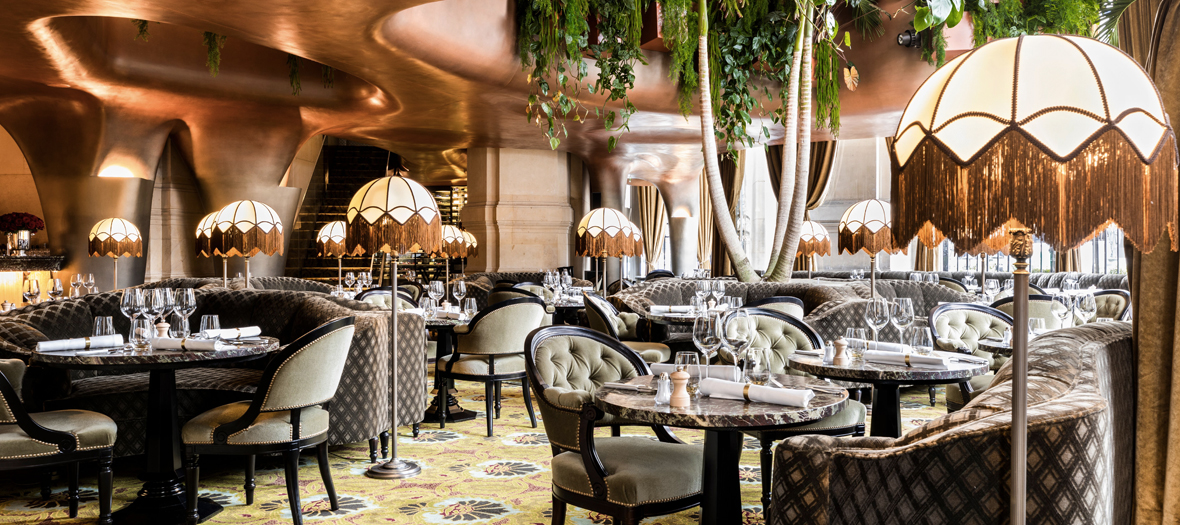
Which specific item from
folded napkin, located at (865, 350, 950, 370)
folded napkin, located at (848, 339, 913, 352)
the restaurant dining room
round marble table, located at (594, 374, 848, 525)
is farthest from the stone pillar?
round marble table, located at (594, 374, 848, 525)

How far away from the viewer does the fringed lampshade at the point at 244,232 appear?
6.12 meters

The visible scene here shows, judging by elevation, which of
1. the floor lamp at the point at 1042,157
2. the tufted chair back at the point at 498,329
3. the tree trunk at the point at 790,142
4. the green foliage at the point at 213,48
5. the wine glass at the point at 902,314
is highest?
the green foliage at the point at 213,48

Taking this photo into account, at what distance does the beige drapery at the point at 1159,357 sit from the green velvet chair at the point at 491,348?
147 inches

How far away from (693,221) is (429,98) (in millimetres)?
6800

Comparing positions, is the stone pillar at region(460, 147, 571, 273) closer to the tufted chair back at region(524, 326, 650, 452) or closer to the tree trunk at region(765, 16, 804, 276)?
the tree trunk at region(765, 16, 804, 276)

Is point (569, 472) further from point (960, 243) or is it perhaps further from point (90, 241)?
point (90, 241)

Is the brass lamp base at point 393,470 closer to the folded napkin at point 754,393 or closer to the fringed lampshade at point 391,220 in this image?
the fringed lampshade at point 391,220

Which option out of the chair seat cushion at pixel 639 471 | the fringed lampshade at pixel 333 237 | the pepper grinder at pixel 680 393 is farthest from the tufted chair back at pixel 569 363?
the fringed lampshade at pixel 333 237

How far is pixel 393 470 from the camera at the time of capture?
13.1 feet

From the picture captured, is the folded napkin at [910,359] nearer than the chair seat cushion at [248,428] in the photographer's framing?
Yes

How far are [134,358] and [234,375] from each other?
4.55ft

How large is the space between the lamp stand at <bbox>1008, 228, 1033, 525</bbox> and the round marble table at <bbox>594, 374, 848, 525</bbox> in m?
0.88

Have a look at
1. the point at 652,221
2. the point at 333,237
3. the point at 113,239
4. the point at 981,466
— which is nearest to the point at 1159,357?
the point at 981,466

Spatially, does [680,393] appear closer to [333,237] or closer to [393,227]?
[393,227]
